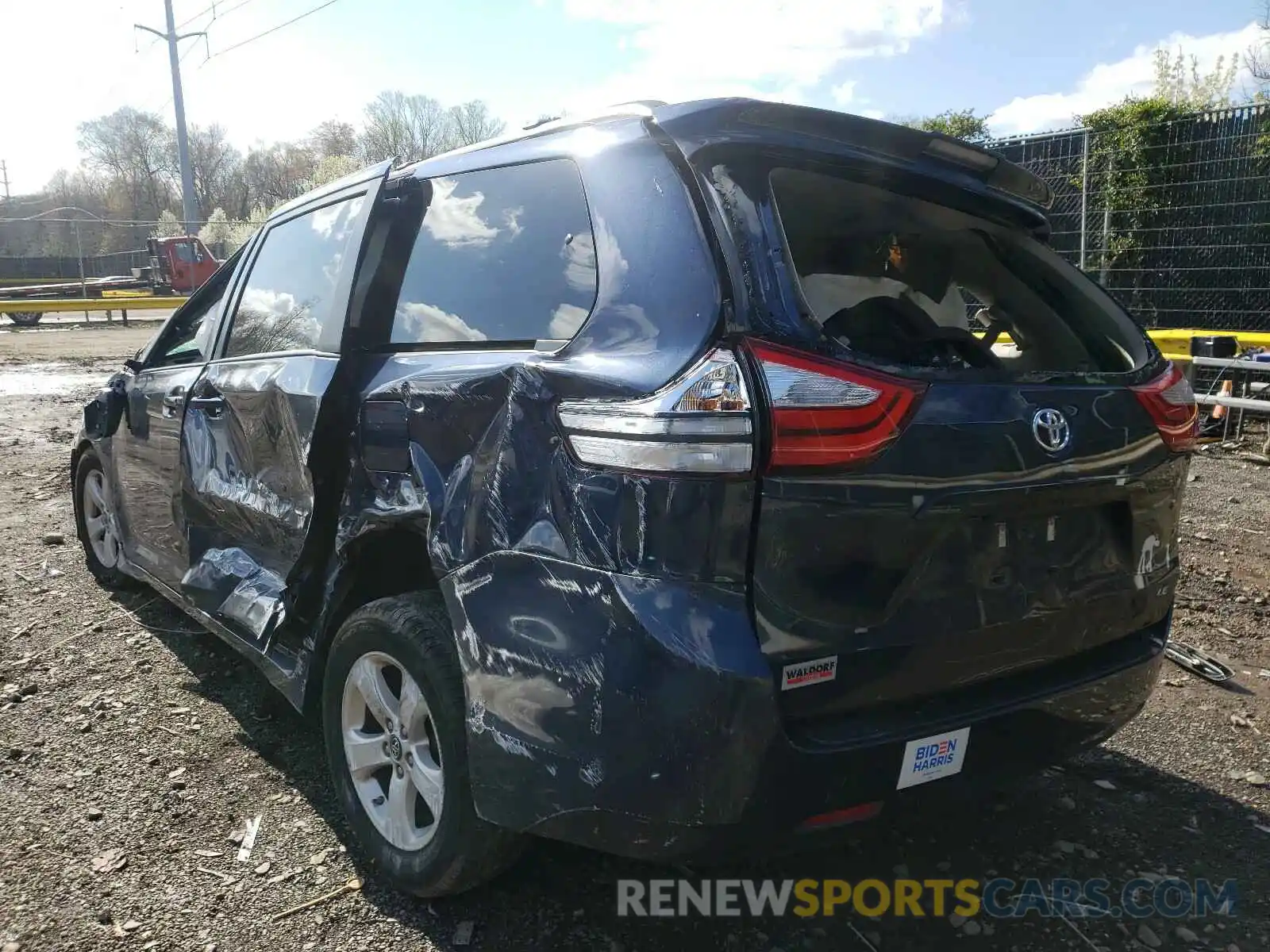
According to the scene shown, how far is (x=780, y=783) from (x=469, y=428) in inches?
40.7

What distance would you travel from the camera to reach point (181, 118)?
32.2 m

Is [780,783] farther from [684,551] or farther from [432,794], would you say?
[432,794]

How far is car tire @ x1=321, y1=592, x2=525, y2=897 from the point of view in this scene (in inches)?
87.0

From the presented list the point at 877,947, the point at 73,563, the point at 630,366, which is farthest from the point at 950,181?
the point at 73,563

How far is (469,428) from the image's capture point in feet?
7.20

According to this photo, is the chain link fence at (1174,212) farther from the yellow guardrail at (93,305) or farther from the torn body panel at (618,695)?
the yellow guardrail at (93,305)

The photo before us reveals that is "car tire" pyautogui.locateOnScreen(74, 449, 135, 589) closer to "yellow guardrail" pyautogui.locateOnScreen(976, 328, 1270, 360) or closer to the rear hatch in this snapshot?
the rear hatch

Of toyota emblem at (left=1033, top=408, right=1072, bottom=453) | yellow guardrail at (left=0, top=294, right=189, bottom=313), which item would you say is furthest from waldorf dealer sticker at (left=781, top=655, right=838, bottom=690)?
yellow guardrail at (left=0, top=294, right=189, bottom=313)

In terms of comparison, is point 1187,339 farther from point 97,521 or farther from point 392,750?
point 97,521

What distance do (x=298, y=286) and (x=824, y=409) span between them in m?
2.18

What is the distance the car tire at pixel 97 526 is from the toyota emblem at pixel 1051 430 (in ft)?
14.2

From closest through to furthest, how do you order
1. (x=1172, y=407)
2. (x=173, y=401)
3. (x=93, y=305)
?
(x=1172, y=407)
(x=173, y=401)
(x=93, y=305)

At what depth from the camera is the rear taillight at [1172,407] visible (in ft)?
7.52

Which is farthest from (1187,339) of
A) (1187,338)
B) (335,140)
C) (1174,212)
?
(335,140)
